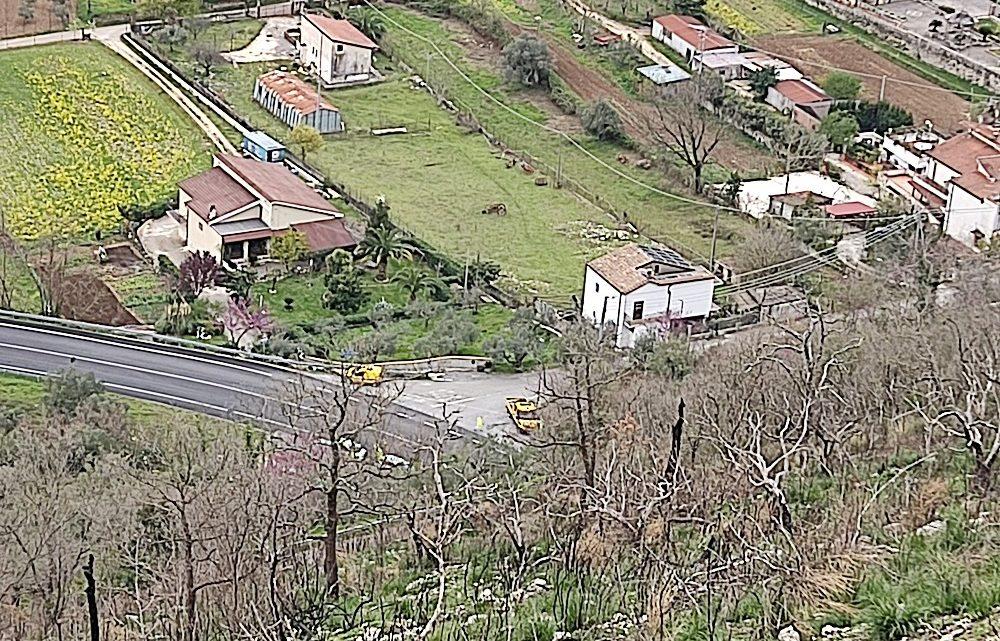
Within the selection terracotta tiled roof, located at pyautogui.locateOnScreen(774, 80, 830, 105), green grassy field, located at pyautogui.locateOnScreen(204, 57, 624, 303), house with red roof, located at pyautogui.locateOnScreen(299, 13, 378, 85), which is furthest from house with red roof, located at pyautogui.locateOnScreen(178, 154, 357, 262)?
terracotta tiled roof, located at pyautogui.locateOnScreen(774, 80, 830, 105)

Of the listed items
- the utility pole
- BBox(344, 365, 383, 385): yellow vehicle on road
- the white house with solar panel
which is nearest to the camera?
BBox(344, 365, 383, 385): yellow vehicle on road

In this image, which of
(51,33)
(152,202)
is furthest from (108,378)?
(51,33)

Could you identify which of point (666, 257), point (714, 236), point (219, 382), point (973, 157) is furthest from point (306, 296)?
point (973, 157)

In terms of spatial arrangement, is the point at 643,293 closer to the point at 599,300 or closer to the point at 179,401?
the point at 599,300

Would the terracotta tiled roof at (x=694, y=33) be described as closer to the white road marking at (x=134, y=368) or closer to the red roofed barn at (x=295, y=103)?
the red roofed barn at (x=295, y=103)

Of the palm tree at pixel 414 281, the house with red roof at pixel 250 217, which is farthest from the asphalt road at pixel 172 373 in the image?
the house with red roof at pixel 250 217

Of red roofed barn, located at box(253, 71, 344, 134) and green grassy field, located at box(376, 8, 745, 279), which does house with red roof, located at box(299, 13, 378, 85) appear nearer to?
red roofed barn, located at box(253, 71, 344, 134)

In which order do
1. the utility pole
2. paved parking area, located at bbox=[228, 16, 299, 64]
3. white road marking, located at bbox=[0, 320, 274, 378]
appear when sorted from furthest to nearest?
1. paved parking area, located at bbox=[228, 16, 299, 64]
2. the utility pole
3. white road marking, located at bbox=[0, 320, 274, 378]
